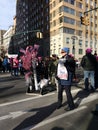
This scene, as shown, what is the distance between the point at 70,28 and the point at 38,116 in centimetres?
6866

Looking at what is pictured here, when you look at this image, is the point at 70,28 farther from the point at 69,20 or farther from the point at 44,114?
the point at 44,114

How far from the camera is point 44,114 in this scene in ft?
23.3

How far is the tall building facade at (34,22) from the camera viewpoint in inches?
3290

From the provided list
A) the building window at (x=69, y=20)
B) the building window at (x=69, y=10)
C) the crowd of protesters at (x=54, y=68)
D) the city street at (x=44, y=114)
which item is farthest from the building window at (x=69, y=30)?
the city street at (x=44, y=114)

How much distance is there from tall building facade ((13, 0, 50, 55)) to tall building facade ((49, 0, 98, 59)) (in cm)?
426

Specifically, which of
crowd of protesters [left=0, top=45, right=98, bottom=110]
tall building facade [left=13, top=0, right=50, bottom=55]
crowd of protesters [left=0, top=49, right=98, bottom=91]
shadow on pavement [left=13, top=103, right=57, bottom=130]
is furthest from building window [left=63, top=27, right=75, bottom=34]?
shadow on pavement [left=13, top=103, right=57, bottom=130]

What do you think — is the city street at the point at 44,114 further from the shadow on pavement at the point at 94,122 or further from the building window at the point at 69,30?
the building window at the point at 69,30

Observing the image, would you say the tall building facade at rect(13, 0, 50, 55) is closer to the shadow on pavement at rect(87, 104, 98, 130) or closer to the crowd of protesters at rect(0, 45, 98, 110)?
the crowd of protesters at rect(0, 45, 98, 110)

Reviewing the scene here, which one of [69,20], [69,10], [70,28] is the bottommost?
[70,28]

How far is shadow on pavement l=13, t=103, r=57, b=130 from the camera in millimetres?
6113

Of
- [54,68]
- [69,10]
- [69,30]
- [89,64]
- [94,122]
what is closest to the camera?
[94,122]

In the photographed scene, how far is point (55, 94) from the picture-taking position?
10.2 meters

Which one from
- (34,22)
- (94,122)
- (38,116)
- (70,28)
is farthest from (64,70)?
(34,22)

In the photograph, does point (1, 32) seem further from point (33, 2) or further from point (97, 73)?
point (97, 73)
